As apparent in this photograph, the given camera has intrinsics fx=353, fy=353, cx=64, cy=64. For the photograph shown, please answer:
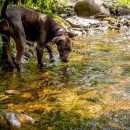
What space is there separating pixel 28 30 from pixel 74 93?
253 centimetres

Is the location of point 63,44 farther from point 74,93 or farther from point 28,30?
point 74,93

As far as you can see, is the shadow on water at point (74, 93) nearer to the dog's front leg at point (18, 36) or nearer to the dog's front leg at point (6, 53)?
the dog's front leg at point (6, 53)

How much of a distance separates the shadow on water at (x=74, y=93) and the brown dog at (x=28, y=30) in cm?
48

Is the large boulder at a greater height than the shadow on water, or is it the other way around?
the large boulder

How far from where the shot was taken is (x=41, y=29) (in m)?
8.20

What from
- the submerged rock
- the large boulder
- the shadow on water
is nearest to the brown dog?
the shadow on water

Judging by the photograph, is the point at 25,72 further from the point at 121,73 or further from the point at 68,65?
the point at 121,73

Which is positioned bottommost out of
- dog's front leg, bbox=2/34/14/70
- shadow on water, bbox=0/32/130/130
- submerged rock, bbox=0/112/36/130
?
shadow on water, bbox=0/32/130/130

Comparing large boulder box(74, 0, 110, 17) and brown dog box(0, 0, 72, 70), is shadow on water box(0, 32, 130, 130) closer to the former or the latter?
brown dog box(0, 0, 72, 70)

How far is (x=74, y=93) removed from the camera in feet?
20.2

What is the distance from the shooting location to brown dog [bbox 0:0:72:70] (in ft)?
24.3

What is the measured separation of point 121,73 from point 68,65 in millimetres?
1524

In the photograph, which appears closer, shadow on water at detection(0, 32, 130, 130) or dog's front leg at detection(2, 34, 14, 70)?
shadow on water at detection(0, 32, 130, 130)

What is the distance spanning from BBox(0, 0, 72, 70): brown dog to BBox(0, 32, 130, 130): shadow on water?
482mm
